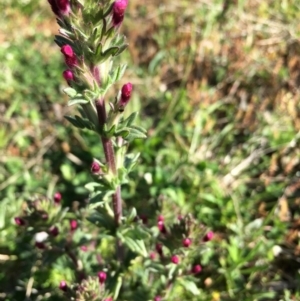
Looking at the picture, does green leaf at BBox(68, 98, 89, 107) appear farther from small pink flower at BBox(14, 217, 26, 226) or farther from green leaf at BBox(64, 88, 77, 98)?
small pink flower at BBox(14, 217, 26, 226)

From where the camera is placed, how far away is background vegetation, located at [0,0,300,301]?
368 centimetres

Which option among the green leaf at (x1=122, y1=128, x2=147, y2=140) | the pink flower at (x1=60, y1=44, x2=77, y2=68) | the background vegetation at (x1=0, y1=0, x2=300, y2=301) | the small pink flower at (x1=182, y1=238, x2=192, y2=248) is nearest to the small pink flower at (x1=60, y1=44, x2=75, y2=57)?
the pink flower at (x1=60, y1=44, x2=77, y2=68)

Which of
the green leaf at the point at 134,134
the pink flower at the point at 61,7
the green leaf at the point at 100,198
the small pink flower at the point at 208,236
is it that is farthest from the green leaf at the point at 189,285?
the pink flower at the point at 61,7

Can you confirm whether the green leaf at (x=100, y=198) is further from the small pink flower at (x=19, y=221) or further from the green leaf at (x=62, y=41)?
the green leaf at (x=62, y=41)

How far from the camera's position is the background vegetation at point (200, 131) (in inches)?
145

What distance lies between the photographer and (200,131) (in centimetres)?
453

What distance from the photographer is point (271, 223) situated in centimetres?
390

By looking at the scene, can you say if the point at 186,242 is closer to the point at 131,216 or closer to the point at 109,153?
the point at 131,216

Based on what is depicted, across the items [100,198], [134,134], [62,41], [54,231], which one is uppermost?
[62,41]

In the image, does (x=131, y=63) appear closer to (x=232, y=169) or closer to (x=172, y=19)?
(x=172, y=19)

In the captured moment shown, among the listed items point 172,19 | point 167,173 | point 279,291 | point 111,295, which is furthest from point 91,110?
point 172,19

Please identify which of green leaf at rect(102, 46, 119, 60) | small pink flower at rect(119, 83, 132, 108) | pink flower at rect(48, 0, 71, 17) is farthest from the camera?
small pink flower at rect(119, 83, 132, 108)

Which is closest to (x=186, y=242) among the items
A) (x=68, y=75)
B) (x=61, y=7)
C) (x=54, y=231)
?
(x=54, y=231)

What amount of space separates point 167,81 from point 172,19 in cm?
101
